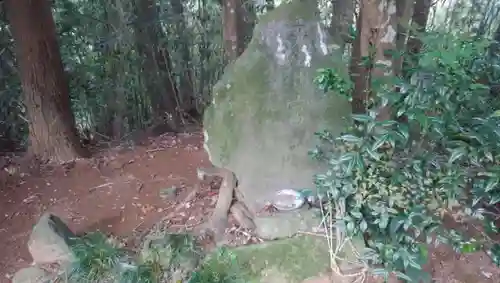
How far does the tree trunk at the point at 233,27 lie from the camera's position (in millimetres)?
4664

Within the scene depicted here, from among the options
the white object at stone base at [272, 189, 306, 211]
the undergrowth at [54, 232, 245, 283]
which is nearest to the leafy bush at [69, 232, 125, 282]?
the undergrowth at [54, 232, 245, 283]

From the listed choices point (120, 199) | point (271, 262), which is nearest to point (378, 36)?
point (271, 262)

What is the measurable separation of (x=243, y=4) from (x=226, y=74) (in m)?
1.89

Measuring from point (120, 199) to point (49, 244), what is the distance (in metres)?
0.78

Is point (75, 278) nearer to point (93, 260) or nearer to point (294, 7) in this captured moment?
point (93, 260)

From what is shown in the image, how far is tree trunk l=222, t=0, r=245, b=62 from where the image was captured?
466cm

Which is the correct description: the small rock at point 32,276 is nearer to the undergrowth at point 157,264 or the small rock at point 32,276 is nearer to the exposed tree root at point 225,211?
the undergrowth at point 157,264

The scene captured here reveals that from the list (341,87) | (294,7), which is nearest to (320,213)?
(341,87)

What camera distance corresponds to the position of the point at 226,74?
128 inches

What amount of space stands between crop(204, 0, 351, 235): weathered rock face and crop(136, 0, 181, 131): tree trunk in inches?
97.2

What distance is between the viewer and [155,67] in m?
5.66

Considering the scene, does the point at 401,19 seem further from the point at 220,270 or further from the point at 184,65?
the point at 184,65

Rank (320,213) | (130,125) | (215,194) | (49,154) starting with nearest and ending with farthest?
(320,213) → (215,194) → (49,154) → (130,125)

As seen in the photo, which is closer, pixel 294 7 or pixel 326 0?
pixel 294 7
